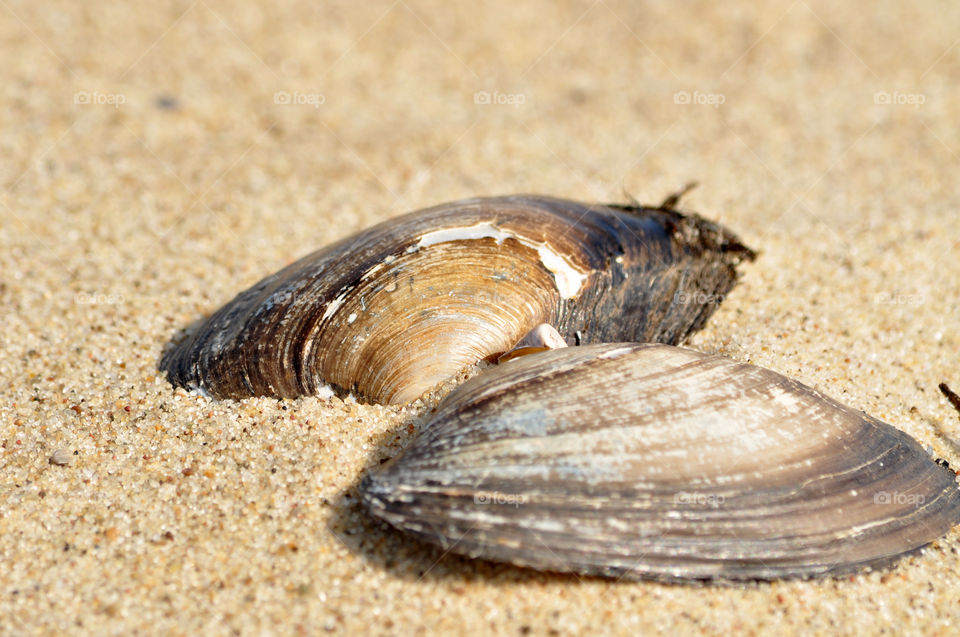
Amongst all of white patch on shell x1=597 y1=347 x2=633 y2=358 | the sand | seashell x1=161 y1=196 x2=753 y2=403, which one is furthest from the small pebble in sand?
white patch on shell x1=597 y1=347 x2=633 y2=358

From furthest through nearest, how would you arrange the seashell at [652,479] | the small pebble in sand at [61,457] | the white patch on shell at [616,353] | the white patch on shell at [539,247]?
the white patch on shell at [539,247] < the small pebble in sand at [61,457] < the white patch on shell at [616,353] < the seashell at [652,479]

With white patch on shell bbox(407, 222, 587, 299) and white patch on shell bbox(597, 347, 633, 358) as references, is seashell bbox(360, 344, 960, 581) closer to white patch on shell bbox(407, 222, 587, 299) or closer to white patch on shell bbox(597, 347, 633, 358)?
white patch on shell bbox(597, 347, 633, 358)

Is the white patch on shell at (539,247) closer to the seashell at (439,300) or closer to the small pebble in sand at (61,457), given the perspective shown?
the seashell at (439,300)

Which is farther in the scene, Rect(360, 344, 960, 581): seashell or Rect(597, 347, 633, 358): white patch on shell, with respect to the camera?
Rect(597, 347, 633, 358): white patch on shell

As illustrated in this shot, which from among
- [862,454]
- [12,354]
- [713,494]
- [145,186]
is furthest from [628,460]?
[145,186]

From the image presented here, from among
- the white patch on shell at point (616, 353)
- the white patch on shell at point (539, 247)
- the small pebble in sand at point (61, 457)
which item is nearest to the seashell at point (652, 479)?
the white patch on shell at point (616, 353)

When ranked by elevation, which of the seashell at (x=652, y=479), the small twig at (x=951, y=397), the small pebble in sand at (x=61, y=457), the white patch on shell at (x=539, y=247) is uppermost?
the white patch on shell at (x=539, y=247)
